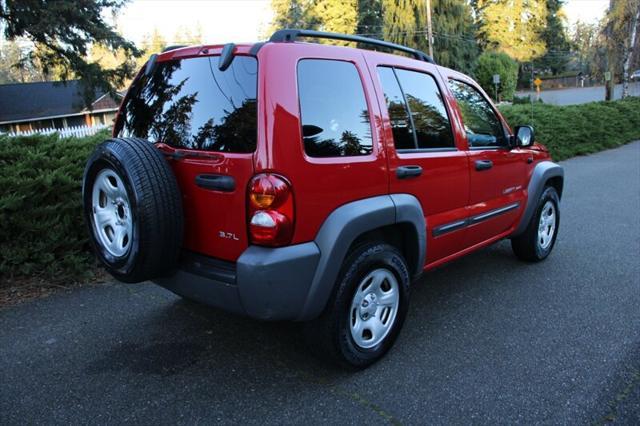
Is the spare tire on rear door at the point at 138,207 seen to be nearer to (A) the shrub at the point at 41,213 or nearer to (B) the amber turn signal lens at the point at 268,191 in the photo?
(B) the amber turn signal lens at the point at 268,191

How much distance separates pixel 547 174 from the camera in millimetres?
4766

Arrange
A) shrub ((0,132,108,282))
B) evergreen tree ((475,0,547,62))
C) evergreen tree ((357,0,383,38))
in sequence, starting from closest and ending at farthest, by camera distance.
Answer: shrub ((0,132,108,282)) < evergreen tree ((357,0,383,38)) < evergreen tree ((475,0,547,62))

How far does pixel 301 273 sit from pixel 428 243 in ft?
4.04

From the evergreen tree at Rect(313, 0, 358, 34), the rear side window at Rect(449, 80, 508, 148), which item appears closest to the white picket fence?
the rear side window at Rect(449, 80, 508, 148)

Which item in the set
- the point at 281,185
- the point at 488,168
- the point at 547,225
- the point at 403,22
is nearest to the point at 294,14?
the point at 403,22

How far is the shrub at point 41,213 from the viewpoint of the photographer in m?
4.16

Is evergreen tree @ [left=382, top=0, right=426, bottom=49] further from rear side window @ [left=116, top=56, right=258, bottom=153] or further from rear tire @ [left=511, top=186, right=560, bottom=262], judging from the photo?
rear side window @ [left=116, top=56, right=258, bottom=153]

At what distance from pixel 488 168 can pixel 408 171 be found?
44.3 inches

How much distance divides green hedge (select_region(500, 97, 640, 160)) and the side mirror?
8.13m

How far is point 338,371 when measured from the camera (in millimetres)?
3031

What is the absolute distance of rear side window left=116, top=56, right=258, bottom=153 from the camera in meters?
2.61

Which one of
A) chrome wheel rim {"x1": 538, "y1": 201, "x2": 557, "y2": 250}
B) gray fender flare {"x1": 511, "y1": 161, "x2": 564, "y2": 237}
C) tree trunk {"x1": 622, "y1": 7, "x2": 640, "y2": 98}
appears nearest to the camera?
gray fender flare {"x1": 511, "y1": 161, "x2": 564, "y2": 237}

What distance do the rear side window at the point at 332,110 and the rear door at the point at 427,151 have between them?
0.20 metres

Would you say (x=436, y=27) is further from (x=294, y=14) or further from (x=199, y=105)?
(x=199, y=105)
